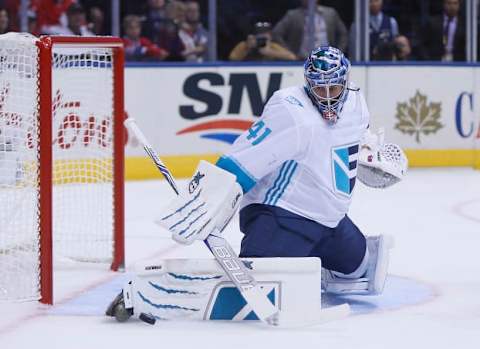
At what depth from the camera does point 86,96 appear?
5.97 m

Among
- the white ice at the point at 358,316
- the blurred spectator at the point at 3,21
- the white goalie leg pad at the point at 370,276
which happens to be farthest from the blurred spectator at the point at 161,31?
the white goalie leg pad at the point at 370,276

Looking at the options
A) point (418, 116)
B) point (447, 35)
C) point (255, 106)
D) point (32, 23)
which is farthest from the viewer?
point (447, 35)

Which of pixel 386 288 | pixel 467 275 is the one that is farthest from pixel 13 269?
pixel 467 275

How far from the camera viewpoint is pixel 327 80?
4.26 metres

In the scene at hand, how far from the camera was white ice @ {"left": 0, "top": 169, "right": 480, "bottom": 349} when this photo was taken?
154 inches

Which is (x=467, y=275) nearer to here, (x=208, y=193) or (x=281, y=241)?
(x=281, y=241)

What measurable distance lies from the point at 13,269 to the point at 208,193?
0.93 metres

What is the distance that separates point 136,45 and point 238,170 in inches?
193

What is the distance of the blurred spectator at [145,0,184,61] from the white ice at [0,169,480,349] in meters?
1.84

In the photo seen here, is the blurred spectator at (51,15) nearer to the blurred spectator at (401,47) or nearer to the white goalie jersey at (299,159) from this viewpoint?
the blurred spectator at (401,47)

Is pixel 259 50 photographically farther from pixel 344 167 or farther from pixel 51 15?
pixel 344 167

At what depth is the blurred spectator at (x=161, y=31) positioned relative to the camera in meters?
9.12

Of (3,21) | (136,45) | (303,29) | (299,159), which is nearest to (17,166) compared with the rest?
(299,159)

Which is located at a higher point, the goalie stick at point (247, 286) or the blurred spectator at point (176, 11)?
the blurred spectator at point (176, 11)
